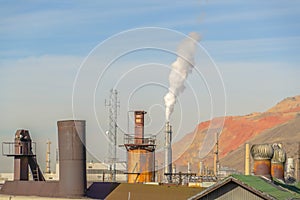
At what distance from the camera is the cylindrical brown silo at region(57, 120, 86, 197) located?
58.3 metres

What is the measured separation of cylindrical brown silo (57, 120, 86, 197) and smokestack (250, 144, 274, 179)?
17437 mm

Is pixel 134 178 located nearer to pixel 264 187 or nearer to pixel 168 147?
pixel 168 147

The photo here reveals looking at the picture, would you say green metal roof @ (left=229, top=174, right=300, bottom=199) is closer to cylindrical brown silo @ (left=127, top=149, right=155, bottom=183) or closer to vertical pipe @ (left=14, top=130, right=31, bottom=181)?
vertical pipe @ (left=14, top=130, right=31, bottom=181)

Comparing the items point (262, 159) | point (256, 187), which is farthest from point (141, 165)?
point (256, 187)

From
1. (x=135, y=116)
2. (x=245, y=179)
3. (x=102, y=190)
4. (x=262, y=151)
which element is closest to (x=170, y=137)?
(x=135, y=116)

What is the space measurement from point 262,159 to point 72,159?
19080 mm

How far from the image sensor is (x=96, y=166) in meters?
163

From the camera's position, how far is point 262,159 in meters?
45.0

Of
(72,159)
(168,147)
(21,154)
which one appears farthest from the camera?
(168,147)

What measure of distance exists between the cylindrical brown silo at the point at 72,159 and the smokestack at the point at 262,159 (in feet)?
57.2

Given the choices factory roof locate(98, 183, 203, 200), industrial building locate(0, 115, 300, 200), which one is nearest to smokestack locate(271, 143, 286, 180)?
industrial building locate(0, 115, 300, 200)

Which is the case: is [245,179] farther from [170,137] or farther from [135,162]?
[170,137]

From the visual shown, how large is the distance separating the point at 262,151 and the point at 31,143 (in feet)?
102

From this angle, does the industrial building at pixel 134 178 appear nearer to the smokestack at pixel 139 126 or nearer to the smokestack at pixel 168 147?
the smokestack at pixel 139 126
